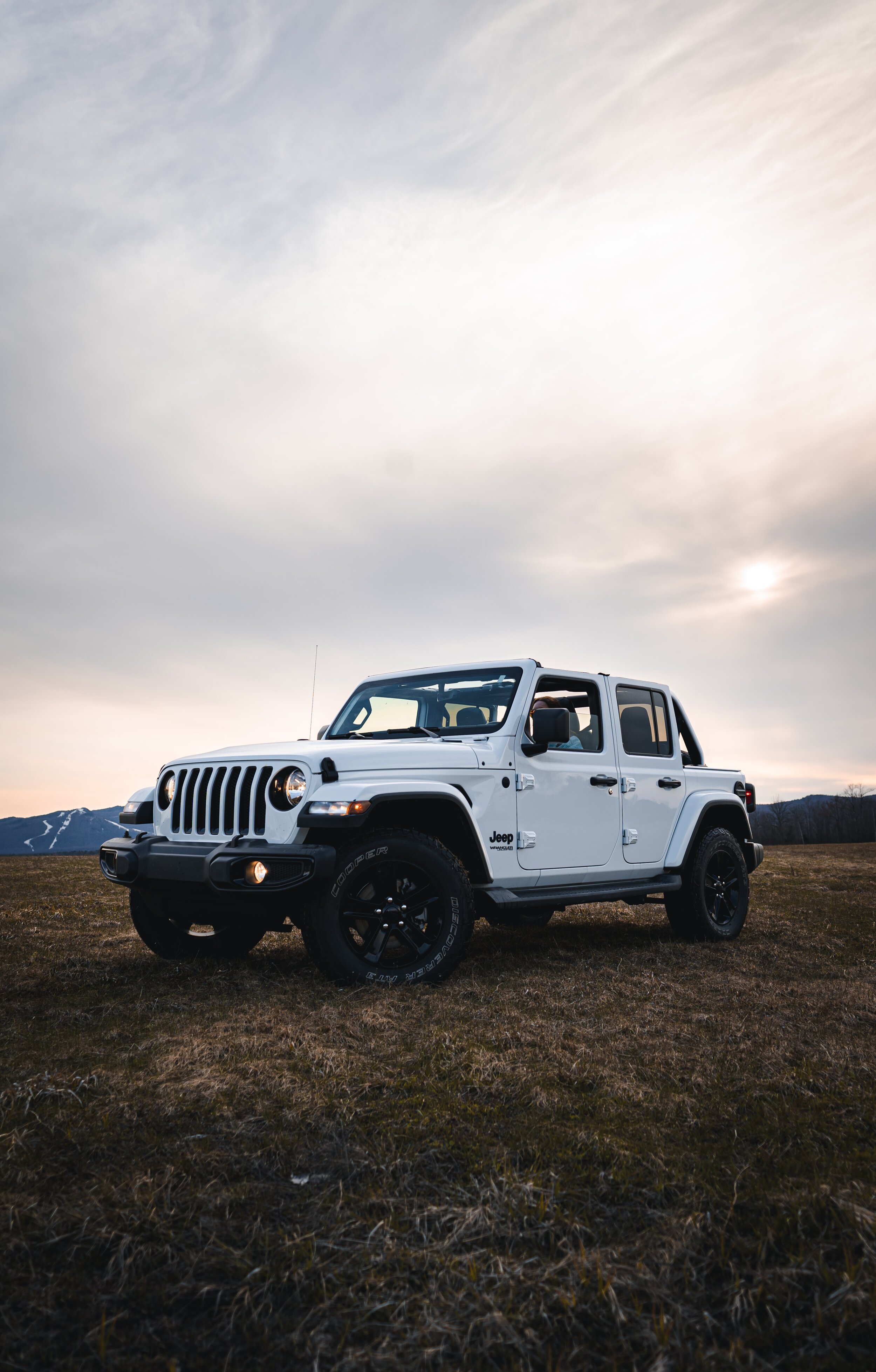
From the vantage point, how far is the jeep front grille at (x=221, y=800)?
15.9 ft

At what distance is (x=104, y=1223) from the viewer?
2.08 metres

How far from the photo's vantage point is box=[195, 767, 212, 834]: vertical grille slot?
5121mm

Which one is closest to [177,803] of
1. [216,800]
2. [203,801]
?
[203,801]

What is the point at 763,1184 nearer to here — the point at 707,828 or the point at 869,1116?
the point at 869,1116

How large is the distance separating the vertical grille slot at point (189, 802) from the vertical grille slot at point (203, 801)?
4cm

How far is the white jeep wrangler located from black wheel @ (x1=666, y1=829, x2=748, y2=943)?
20mm

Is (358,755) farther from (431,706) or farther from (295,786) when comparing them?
(431,706)

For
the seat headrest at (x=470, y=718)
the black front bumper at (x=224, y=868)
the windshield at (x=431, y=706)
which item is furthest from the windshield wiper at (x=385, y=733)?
the black front bumper at (x=224, y=868)

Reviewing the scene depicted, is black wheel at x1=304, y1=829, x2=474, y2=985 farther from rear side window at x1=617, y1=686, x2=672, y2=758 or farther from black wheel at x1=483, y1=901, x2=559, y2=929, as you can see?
rear side window at x1=617, y1=686, x2=672, y2=758

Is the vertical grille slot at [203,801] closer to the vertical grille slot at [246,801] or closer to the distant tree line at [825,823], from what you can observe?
the vertical grille slot at [246,801]

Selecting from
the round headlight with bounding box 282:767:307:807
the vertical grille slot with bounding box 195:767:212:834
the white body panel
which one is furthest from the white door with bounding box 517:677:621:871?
the vertical grille slot with bounding box 195:767:212:834

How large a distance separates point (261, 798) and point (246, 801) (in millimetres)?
121

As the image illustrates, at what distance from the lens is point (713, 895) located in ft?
23.7

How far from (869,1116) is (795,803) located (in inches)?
3150
